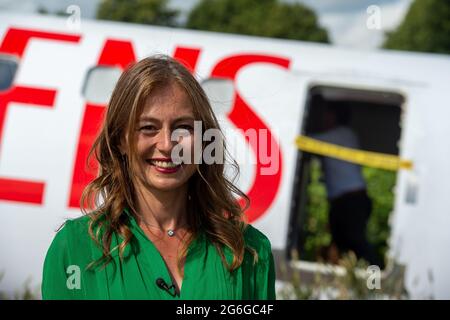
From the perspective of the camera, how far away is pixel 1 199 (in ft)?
19.0

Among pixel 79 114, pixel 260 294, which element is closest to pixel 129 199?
pixel 260 294

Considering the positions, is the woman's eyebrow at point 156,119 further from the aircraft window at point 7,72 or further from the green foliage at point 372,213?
the green foliage at point 372,213

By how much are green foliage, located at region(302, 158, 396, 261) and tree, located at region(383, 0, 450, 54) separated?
25387mm

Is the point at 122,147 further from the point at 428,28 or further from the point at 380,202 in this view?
the point at 428,28

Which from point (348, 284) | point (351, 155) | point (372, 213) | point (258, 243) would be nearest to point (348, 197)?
point (351, 155)

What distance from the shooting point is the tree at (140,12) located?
37094 mm

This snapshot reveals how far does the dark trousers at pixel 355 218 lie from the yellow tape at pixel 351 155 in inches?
36.8

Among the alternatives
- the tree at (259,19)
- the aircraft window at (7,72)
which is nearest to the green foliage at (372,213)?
the aircraft window at (7,72)

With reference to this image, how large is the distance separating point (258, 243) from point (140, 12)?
1497 inches

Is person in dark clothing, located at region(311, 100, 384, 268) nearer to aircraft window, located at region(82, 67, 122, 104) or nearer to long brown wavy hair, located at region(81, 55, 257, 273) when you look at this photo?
aircraft window, located at region(82, 67, 122, 104)

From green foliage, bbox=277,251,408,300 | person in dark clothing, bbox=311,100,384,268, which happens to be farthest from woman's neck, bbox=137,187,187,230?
person in dark clothing, bbox=311,100,384,268

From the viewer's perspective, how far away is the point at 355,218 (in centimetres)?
746

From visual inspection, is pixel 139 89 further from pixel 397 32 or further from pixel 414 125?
pixel 397 32

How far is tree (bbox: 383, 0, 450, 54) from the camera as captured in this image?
37406 millimetres
